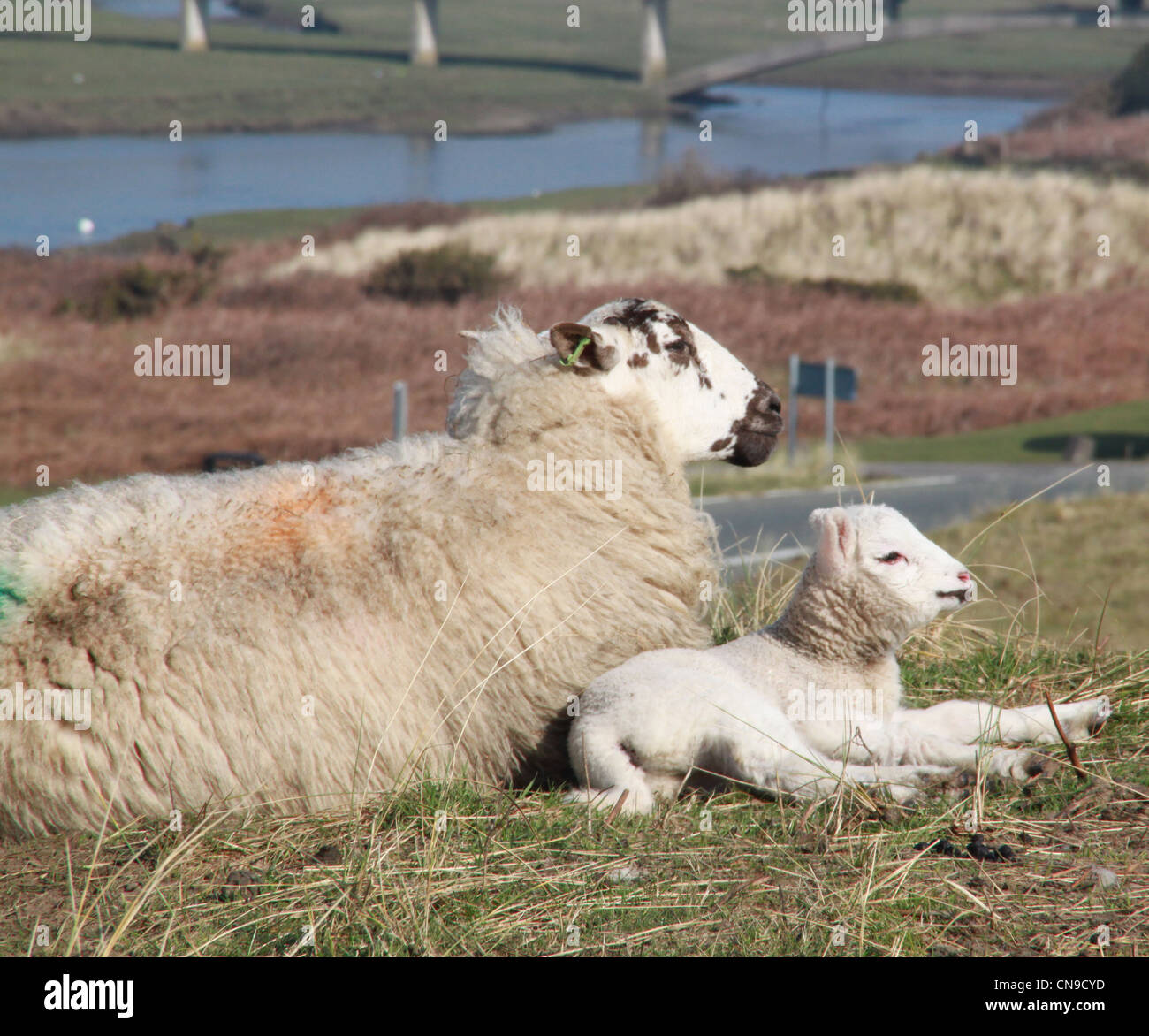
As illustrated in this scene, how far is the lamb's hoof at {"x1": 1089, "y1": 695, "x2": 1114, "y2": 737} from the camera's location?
500cm

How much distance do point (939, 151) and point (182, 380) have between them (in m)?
38.4

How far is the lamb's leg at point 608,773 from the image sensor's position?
433 cm

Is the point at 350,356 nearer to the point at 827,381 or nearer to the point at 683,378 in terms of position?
the point at 827,381

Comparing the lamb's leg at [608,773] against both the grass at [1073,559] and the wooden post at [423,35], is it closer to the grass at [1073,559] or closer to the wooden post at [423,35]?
the grass at [1073,559]

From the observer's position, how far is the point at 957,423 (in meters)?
30.3

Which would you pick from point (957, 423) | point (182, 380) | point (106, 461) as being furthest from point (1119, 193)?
point (106, 461)

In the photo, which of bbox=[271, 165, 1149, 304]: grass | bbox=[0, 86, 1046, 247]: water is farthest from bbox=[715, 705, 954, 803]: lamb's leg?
bbox=[0, 86, 1046, 247]: water

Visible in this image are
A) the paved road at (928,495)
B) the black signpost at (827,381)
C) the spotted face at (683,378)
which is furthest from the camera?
the black signpost at (827,381)

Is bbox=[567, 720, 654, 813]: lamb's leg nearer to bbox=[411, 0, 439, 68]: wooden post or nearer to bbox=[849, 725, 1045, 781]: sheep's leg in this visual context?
bbox=[849, 725, 1045, 781]: sheep's leg

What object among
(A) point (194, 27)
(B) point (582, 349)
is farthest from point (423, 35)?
(B) point (582, 349)

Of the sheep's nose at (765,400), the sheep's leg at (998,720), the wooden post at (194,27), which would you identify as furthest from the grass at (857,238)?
the sheep's leg at (998,720)

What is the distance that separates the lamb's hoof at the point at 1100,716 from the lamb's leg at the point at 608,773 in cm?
180

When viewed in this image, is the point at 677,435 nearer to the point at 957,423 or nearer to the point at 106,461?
the point at 106,461

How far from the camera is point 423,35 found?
70500 millimetres
